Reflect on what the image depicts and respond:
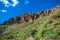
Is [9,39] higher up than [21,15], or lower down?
lower down

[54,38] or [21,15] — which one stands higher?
[21,15]

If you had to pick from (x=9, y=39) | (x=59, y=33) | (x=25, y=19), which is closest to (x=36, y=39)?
(x=59, y=33)

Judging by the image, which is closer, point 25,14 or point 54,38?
point 54,38

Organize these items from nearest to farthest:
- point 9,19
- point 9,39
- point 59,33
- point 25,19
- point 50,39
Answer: point 50,39
point 59,33
point 9,39
point 25,19
point 9,19

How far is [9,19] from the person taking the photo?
124 metres

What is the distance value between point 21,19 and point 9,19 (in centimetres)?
1550

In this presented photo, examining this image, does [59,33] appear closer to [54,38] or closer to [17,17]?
[54,38]

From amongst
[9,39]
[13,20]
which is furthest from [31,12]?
[9,39]

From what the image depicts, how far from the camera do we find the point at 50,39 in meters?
27.5

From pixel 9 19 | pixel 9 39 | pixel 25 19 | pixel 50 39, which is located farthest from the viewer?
pixel 9 19

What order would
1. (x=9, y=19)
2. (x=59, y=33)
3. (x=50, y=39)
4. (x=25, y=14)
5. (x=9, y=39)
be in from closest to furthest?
1. (x=50, y=39)
2. (x=59, y=33)
3. (x=9, y=39)
4. (x=25, y=14)
5. (x=9, y=19)

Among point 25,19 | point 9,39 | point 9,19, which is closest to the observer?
point 9,39

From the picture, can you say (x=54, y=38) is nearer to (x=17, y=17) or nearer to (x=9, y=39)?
(x=9, y=39)

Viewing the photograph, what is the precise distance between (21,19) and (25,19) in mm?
3670
